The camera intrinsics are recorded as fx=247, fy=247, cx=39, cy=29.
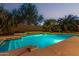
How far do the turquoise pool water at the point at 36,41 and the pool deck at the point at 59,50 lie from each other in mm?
36

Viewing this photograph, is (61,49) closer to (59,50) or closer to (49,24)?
(59,50)

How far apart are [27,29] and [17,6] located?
249 mm

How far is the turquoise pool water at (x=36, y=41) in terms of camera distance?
2.44 metres

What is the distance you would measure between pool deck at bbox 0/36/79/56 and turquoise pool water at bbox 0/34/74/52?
0.12 feet

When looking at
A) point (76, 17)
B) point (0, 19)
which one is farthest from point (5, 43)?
point (76, 17)

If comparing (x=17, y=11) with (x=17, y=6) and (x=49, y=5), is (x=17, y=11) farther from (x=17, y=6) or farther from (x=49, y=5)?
(x=49, y=5)

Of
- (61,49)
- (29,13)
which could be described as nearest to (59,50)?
(61,49)

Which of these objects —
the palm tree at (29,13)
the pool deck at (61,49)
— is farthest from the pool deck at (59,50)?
the palm tree at (29,13)

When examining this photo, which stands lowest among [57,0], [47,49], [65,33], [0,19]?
[47,49]

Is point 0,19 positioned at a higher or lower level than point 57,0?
lower

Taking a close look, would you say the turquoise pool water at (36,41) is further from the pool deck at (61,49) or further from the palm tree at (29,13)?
the palm tree at (29,13)

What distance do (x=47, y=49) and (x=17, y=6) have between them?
1.71 ft

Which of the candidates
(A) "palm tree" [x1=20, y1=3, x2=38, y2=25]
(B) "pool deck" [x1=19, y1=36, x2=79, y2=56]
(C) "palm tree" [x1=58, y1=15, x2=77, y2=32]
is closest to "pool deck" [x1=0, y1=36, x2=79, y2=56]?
(B) "pool deck" [x1=19, y1=36, x2=79, y2=56]

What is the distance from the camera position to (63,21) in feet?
8.09
